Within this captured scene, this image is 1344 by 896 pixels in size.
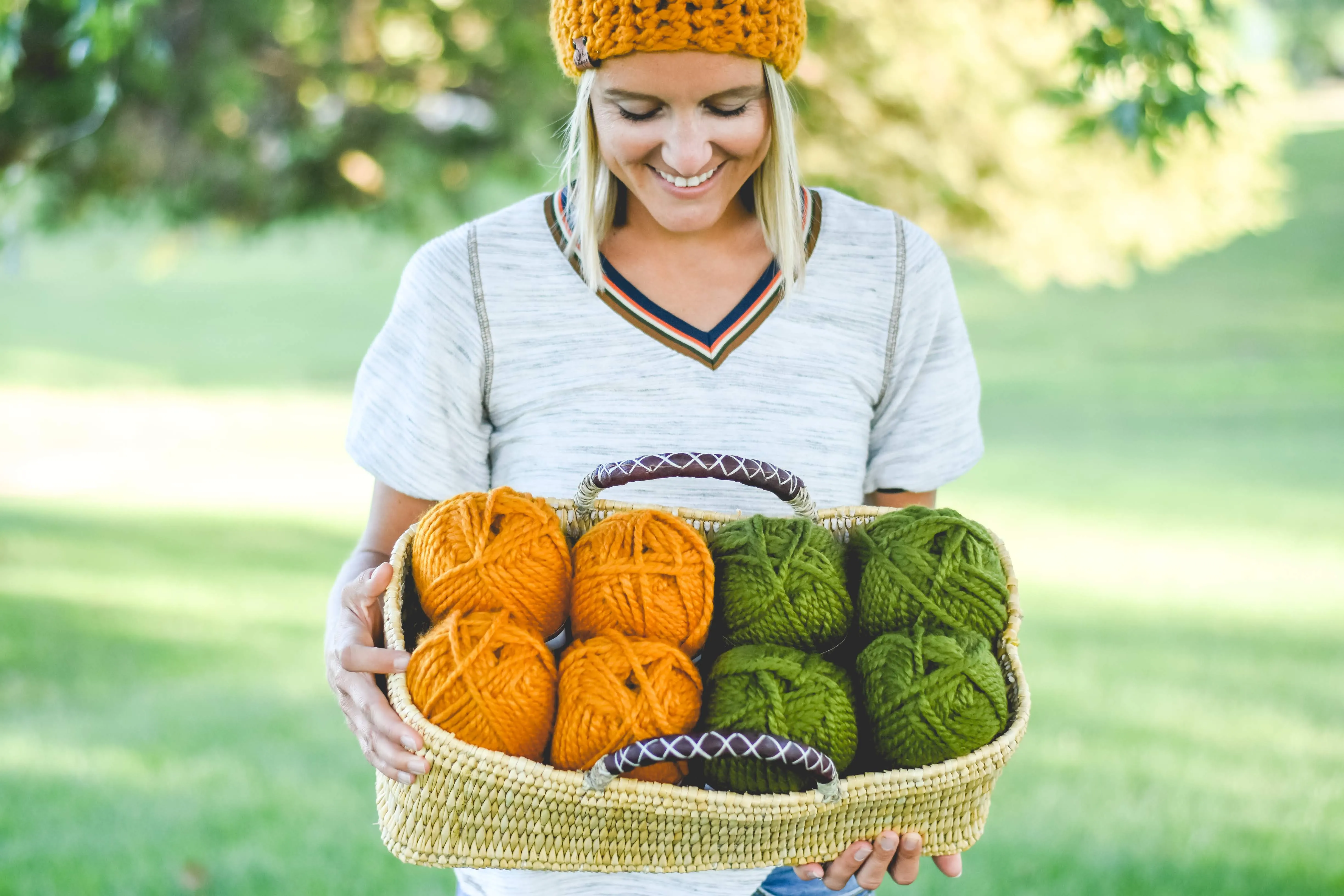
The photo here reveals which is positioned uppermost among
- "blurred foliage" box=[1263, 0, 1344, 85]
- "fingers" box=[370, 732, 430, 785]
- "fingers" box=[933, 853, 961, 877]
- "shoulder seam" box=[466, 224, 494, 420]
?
"blurred foliage" box=[1263, 0, 1344, 85]

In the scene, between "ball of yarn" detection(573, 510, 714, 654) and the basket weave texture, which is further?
"ball of yarn" detection(573, 510, 714, 654)

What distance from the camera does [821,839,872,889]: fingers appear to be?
1.45 meters

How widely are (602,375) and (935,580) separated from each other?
0.54 metres

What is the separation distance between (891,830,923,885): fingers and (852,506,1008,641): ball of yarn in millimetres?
239

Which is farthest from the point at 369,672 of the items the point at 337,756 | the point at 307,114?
the point at 307,114

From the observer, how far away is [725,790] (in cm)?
141

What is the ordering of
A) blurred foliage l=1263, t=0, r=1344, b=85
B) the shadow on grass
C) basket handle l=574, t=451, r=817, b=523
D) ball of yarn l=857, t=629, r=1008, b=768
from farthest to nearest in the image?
blurred foliage l=1263, t=0, r=1344, b=85, the shadow on grass, basket handle l=574, t=451, r=817, b=523, ball of yarn l=857, t=629, r=1008, b=768

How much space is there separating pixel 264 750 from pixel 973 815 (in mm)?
3935

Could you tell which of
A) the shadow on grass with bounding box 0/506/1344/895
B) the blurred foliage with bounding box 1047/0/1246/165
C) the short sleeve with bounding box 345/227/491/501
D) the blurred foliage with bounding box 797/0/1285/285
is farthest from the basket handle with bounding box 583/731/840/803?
the blurred foliage with bounding box 797/0/1285/285

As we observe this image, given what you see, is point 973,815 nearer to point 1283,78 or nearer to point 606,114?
point 606,114

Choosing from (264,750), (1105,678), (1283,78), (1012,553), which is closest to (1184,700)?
(1105,678)

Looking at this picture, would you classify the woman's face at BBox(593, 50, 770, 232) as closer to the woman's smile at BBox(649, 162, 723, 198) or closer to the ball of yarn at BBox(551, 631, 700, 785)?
the woman's smile at BBox(649, 162, 723, 198)

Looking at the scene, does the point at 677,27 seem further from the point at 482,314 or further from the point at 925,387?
the point at 925,387

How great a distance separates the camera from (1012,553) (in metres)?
9.07
